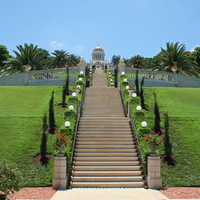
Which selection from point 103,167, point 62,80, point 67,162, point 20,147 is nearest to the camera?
point 67,162

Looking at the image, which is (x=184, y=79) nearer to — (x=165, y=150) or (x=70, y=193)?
(x=165, y=150)

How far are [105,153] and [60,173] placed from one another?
3.59m

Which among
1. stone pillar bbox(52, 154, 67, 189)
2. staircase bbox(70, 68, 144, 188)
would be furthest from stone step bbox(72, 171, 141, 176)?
stone pillar bbox(52, 154, 67, 189)

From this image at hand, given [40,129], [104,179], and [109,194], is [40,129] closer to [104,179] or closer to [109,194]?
[104,179]

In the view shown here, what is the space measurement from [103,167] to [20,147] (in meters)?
5.57

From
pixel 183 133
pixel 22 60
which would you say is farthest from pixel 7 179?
pixel 22 60

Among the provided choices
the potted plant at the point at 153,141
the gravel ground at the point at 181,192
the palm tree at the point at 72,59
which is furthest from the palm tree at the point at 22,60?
the gravel ground at the point at 181,192

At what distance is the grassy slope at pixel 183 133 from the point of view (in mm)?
11352

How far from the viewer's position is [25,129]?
14891 mm

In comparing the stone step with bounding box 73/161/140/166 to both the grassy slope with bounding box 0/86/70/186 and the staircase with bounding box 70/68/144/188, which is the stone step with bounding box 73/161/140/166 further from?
the grassy slope with bounding box 0/86/70/186

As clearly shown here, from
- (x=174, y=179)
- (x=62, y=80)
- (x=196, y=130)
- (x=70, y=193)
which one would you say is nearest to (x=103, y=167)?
(x=70, y=193)

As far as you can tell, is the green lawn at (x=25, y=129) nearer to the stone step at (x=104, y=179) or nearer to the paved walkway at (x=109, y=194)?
the stone step at (x=104, y=179)

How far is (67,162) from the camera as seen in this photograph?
36.4 ft

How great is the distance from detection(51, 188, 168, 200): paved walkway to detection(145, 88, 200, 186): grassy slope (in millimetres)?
1799
